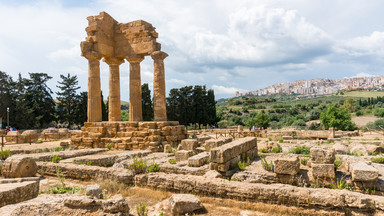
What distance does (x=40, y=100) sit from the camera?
135ft

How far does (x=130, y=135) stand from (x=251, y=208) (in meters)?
8.97

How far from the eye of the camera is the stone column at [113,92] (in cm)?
1497

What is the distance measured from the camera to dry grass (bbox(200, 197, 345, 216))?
444cm

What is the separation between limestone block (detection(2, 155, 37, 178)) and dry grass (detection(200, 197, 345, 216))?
5.29 m

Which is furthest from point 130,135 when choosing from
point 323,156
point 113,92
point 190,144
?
point 323,156

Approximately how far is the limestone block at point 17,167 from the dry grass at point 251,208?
529 cm

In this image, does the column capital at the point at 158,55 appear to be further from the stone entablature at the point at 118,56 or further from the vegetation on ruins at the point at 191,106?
the vegetation on ruins at the point at 191,106

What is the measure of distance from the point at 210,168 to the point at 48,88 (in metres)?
46.6

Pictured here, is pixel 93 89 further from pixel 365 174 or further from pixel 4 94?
pixel 4 94

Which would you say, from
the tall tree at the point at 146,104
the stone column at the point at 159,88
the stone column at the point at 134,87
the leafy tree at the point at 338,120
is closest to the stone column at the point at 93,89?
the stone column at the point at 134,87

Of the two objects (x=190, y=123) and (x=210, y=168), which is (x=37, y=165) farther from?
(x=190, y=123)

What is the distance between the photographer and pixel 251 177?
5984 mm

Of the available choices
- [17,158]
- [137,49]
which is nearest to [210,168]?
[17,158]

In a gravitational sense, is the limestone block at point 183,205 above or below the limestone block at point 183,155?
below
